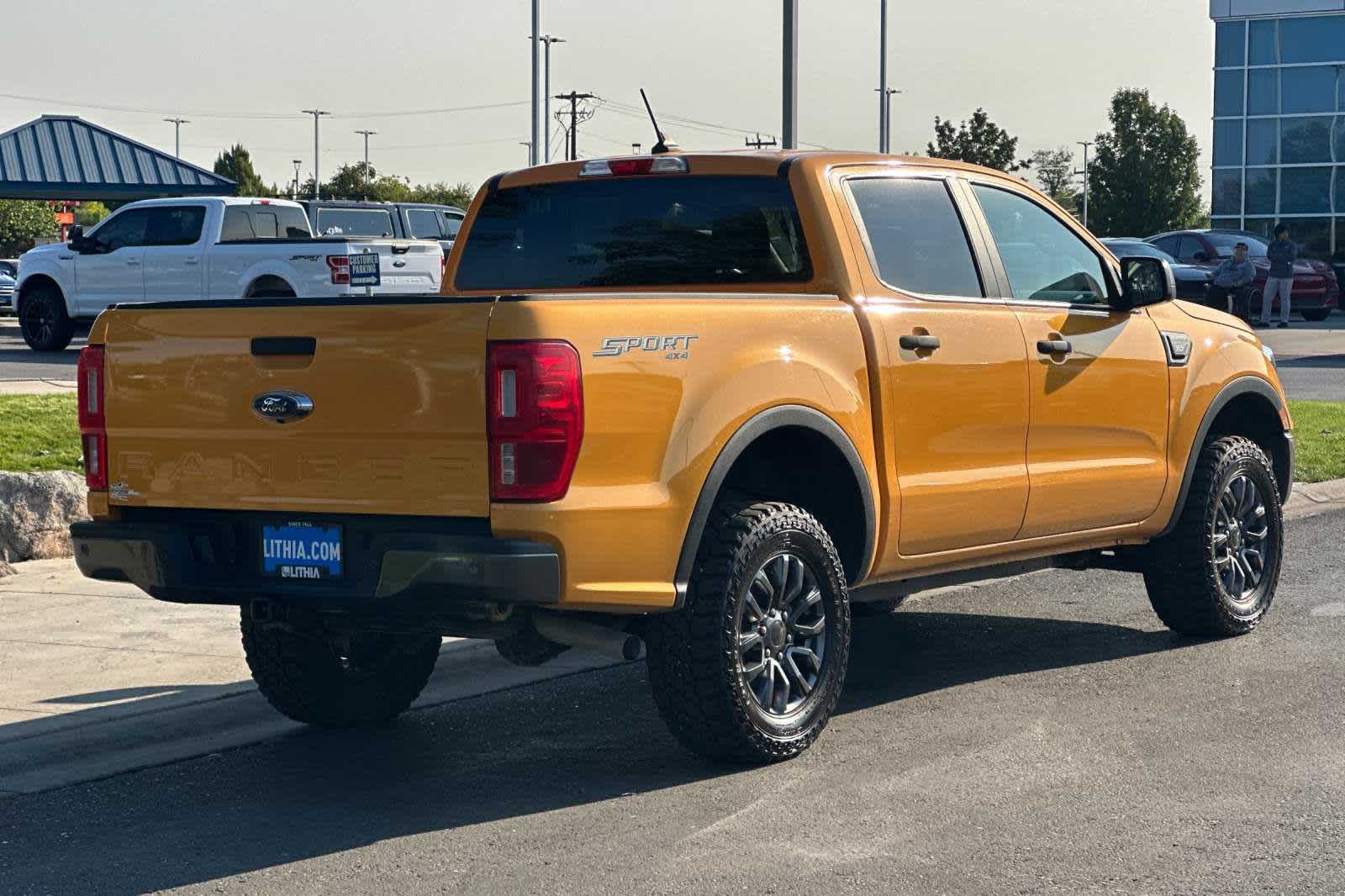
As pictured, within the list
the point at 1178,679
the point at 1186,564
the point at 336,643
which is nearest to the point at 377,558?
the point at 336,643

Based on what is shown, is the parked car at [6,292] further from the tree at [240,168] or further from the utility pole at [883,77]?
the tree at [240,168]

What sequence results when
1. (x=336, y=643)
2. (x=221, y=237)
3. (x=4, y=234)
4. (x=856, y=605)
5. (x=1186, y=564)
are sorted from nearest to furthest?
(x=336, y=643) → (x=1186, y=564) → (x=856, y=605) → (x=221, y=237) → (x=4, y=234)

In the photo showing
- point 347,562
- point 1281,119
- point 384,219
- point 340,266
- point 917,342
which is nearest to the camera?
point 347,562

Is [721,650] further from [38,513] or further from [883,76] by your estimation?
[883,76]

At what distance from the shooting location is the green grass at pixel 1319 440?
45.9ft

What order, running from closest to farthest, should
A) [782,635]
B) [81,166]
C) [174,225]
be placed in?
[782,635], [174,225], [81,166]

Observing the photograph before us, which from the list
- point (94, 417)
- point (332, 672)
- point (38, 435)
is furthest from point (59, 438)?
point (94, 417)

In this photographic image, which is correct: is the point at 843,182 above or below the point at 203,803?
above

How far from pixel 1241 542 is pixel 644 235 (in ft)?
10.8

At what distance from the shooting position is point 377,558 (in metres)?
5.61

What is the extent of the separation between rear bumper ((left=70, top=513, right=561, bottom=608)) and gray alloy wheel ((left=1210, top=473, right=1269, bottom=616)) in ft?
13.3

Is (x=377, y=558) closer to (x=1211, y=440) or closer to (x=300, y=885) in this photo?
(x=300, y=885)

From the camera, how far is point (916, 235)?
7.16 meters

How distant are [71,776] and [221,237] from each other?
61.9 ft
